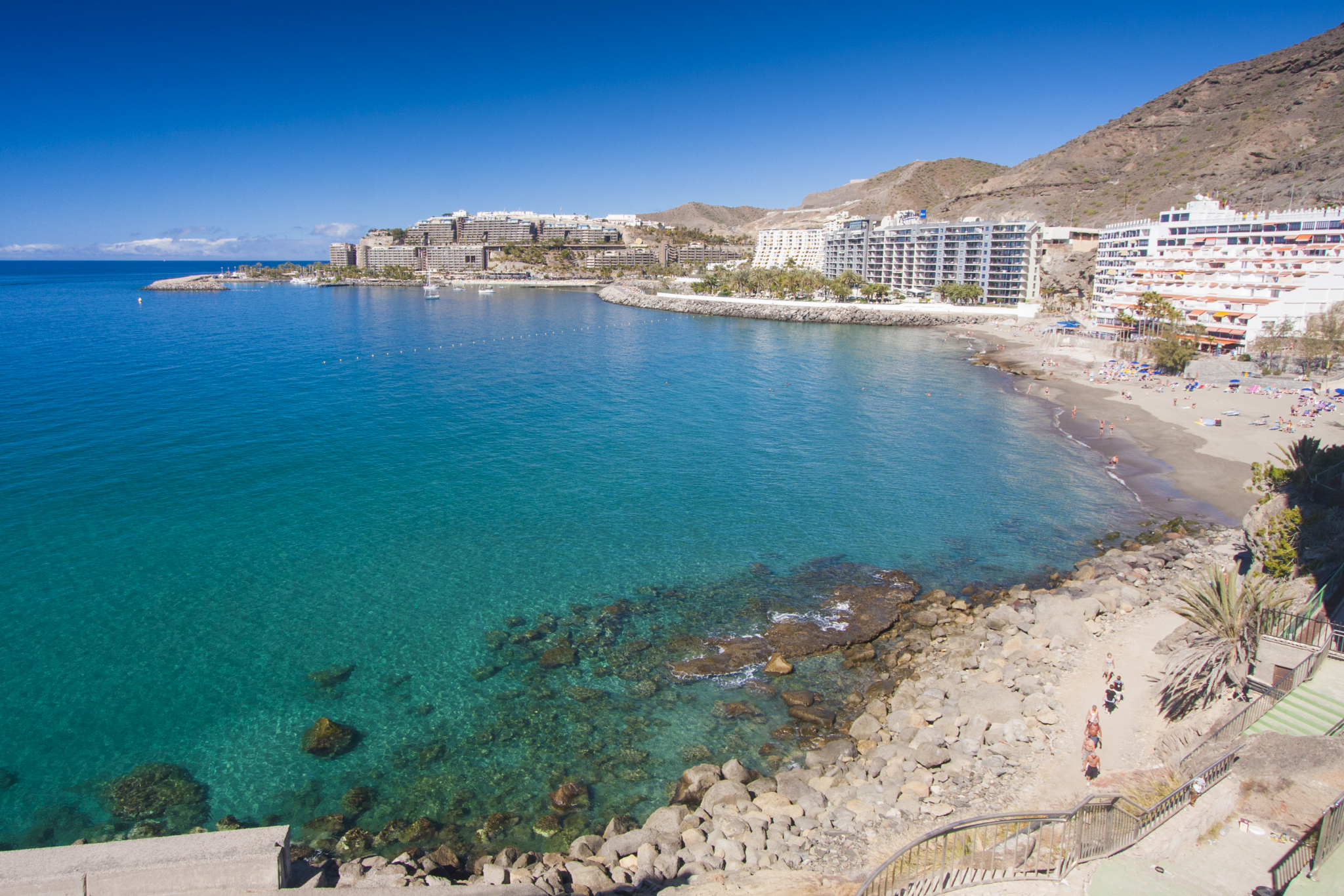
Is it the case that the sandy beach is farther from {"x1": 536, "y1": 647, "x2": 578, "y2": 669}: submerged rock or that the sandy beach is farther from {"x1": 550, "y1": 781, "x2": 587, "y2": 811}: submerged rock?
{"x1": 550, "y1": 781, "x2": 587, "y2": 811}: submerged rock

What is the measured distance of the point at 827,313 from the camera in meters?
85.9

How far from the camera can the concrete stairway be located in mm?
9453

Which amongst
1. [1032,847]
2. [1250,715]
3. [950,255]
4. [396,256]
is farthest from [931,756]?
[396,256]

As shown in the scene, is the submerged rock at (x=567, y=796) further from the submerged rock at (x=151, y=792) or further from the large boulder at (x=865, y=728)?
the submerged rock at (x=151, y=792)

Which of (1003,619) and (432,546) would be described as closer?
(1003,619)

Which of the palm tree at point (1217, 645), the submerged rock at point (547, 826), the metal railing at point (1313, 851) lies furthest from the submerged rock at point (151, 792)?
the palm tree at point (1217, 645)

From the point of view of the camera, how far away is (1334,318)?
133 feet

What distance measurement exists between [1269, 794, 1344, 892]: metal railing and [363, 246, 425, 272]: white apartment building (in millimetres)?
202298

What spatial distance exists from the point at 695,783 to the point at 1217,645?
897 centimetres

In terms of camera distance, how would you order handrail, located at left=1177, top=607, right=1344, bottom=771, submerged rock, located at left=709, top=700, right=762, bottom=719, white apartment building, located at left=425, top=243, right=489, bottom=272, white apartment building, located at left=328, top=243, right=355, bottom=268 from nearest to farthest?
handrail, located at left=1177, top=607, right=1344, bottom=771 < submerged rock, located at left=709, top=700, right=762, bottom=719 < white apartment building, located at left=425, top=243, right=489, bottom=272 < white apartment building, located at left=328, top=243, right=355, bottom=268

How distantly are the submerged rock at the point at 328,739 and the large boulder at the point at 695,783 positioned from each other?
250 inches

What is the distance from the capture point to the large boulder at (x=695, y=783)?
11.5 m

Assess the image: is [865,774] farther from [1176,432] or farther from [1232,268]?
[1232,268]

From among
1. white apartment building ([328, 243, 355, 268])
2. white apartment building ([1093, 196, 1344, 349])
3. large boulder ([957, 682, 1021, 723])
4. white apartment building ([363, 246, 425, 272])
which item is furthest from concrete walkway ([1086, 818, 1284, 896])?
white apartment building ([328, 243, 355, 268])
